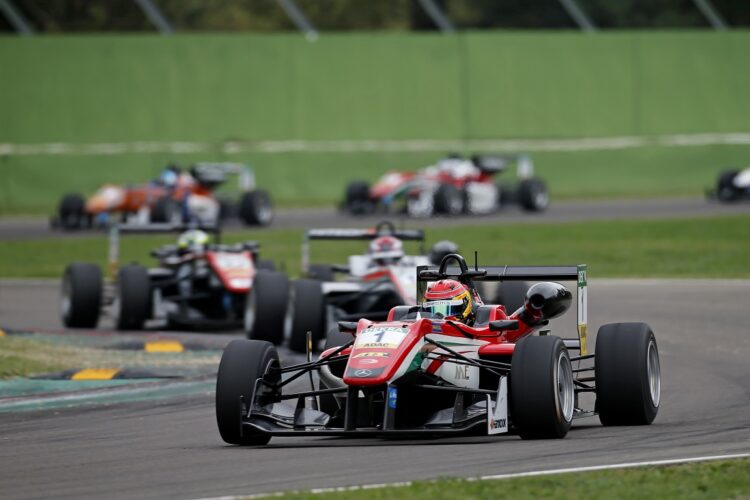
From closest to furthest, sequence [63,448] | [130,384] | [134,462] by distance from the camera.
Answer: [134,462] → [63,448] → [130,384]

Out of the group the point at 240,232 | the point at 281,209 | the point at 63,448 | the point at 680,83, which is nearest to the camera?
the point at 63,448

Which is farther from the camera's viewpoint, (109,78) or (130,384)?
(109,78)

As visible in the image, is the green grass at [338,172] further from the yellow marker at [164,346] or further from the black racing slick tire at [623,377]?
the black racing slick tire at [623,377]

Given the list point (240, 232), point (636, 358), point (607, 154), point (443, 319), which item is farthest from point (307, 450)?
point (607, 154)

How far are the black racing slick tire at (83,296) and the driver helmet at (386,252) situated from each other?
11.6 feet

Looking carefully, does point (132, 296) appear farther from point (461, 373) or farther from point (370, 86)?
point (370, 86)

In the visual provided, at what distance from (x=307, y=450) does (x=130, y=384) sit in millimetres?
4506

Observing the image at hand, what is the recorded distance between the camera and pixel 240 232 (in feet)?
109

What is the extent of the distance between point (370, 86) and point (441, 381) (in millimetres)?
29282

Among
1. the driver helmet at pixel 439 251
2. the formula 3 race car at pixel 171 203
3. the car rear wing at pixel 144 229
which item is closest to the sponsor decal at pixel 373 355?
the driver helmet at pixel 439 251

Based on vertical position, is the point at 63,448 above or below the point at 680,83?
below

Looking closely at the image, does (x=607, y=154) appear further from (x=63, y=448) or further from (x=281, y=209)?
(x=63, y=448)

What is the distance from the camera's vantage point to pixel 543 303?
1121 centimetres

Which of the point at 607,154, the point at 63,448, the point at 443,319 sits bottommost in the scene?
the point at 63,448
